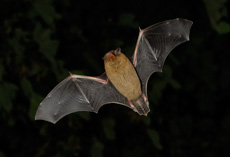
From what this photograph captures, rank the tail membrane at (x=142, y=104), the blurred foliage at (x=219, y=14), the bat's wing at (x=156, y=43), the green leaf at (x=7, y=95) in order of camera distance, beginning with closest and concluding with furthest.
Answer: the tail membrane at (x=142, y=104) → the bat's wing at (x=156, y=43) → the green leaf at (x=7, y=95) → the blurred foliage at (x=219, y=14)

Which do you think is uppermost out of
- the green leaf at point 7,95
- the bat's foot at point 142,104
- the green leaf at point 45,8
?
the green leaf at point 45,8

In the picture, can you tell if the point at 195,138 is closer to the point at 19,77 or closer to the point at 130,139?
the point at 130,139

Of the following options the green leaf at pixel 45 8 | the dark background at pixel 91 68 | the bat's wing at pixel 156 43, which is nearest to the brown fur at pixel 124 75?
the bat's wing at pixel 156 43

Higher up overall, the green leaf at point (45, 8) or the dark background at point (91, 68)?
the green leaf at point (45, 8)

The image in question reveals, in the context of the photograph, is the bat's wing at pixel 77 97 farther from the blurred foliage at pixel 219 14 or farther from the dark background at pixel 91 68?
the blurred foliage at pixel 219 14

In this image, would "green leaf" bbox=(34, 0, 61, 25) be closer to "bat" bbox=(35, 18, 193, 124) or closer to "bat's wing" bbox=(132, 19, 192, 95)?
"bat" bbox=(35, 18, 193, 124)

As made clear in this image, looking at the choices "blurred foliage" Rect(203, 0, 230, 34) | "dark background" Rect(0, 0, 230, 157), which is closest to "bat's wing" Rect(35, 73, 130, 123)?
"dark background" Rect(0, 0, 230, 157)

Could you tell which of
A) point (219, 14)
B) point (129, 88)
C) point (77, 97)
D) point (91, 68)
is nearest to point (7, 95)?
point (77, 97)

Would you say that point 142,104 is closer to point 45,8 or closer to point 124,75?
point 124,75
